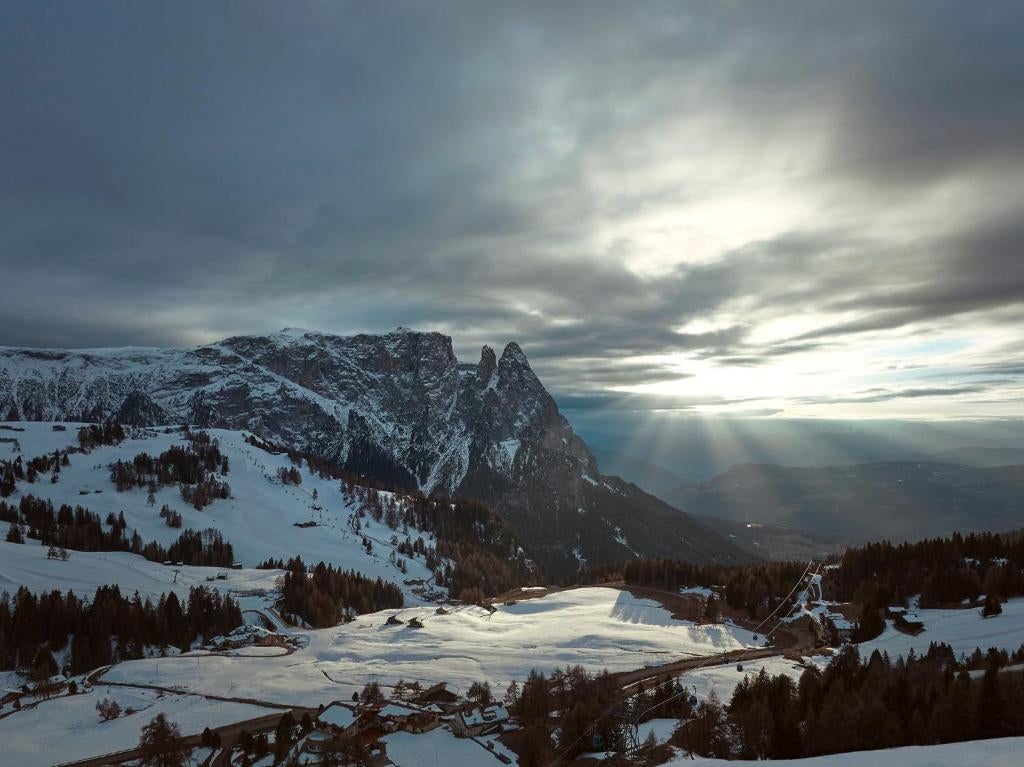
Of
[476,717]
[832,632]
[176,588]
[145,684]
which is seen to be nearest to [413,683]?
[476,717]

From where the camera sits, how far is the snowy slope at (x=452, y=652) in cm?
8681

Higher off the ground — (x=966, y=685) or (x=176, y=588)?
(x=966, y=685)

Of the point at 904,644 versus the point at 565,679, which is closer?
the point at 565,679

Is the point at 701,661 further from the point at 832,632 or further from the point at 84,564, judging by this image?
the point at 84,564

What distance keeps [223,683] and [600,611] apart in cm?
8590

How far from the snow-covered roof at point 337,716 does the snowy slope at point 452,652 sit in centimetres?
926

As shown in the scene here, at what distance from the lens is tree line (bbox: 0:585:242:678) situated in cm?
11175

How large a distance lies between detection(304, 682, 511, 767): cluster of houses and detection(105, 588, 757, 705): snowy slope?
34.3 ft

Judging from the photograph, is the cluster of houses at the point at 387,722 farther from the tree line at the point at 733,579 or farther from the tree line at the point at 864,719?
the tree line at the point at 733,579

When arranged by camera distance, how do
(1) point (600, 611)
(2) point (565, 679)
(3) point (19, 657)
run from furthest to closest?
(1) point (600, 611) → (3) point (19, 657) → (2) point (565, 679)

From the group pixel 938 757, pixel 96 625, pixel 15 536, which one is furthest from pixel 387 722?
pixel 15 536

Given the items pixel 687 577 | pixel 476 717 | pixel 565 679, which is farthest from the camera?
pixel 687 577

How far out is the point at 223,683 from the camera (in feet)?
283

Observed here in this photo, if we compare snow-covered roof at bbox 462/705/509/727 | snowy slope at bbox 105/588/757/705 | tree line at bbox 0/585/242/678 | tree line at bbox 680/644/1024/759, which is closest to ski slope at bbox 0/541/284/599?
tree line at bbox 0/585/242/678
